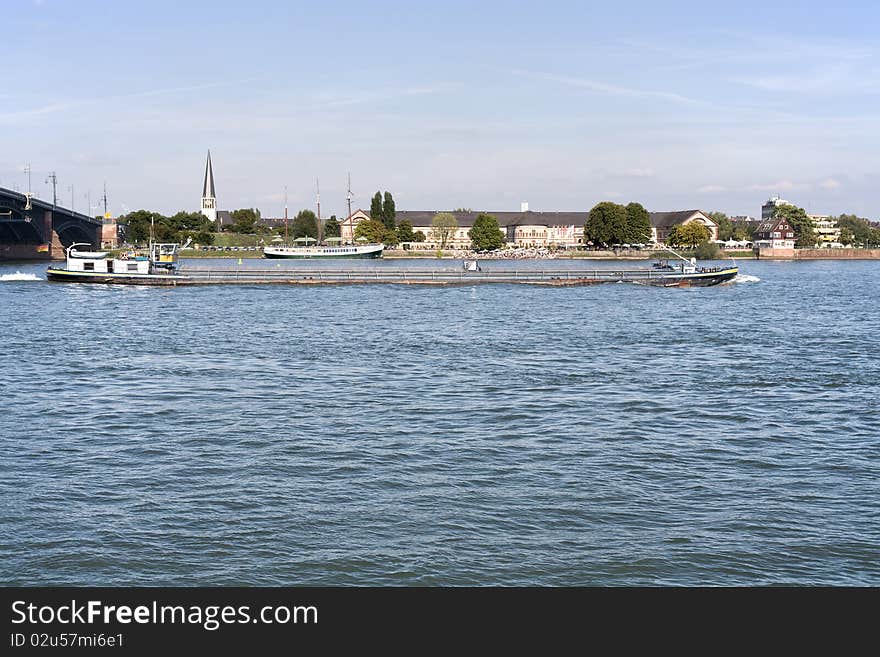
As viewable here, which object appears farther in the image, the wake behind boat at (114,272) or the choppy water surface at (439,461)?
the wake behind boat at (114,272)

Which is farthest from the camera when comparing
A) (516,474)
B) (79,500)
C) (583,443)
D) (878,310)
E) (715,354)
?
(878,310)

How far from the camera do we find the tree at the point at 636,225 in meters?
184

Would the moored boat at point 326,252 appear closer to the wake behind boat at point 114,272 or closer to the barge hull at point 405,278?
the barge hull at point 405,278

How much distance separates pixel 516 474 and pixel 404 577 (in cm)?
589

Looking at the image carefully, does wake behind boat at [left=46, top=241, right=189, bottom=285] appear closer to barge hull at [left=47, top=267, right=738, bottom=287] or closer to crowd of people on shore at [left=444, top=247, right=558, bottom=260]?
barge hull at [left=47, top=267, right=738, bottom=287]

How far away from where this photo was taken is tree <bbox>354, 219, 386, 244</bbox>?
18638 cm

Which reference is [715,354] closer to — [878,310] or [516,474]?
[516,474]

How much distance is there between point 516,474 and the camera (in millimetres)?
19484

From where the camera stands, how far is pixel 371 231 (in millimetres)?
186375

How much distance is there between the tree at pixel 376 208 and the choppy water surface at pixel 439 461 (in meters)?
151

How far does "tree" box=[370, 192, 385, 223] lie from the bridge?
52786 millimetres

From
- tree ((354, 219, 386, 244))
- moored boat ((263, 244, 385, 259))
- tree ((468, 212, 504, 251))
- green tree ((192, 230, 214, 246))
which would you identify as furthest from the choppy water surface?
green tree ((192, 230, 214, 246))

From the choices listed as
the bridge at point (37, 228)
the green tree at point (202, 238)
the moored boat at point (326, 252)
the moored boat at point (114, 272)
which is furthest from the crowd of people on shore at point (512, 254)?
the moored boat at point (114, 272)
